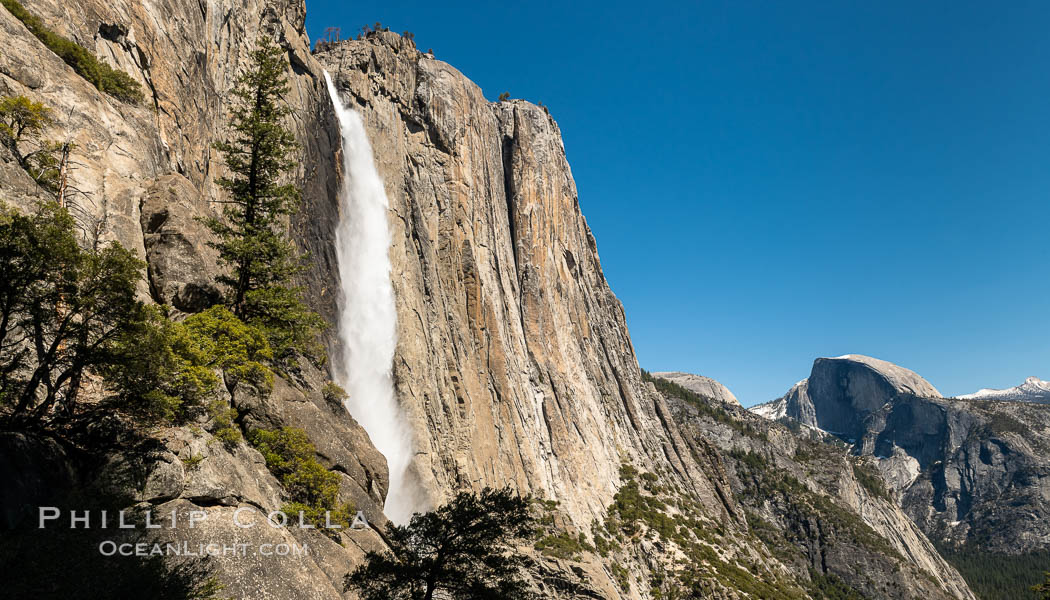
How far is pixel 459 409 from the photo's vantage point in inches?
1700

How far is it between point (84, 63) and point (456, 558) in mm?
18122

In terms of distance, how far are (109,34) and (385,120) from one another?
31205 millimetres

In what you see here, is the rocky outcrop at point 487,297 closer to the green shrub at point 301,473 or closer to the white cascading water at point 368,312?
the white cascading water at point 368,312

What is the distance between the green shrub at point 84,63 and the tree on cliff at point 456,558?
16.4 m

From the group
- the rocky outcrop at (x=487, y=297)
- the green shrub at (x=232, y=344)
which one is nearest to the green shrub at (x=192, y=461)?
the green shrub at (x=232, y=344)

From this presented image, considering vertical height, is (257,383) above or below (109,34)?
below

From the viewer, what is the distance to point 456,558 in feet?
46.0

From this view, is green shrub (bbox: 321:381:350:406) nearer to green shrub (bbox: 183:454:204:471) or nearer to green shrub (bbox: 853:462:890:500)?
green shrub (bbox: 183:454:204:471)

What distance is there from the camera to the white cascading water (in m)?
35.5

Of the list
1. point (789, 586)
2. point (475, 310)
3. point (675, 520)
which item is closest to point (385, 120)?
point (475, 310)

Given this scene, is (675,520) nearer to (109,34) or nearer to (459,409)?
(459,409)

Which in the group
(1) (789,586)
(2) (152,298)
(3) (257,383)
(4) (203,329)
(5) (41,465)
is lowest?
(1) (789,586)

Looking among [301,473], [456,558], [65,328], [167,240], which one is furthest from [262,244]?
[456,558]

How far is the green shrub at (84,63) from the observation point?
15953 mm
